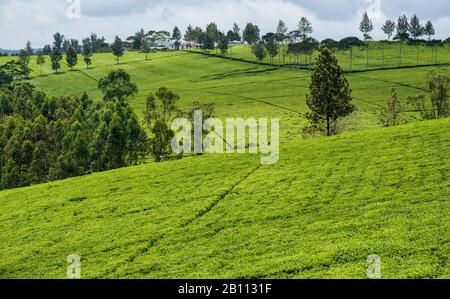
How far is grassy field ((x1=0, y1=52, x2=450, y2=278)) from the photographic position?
2763 cm

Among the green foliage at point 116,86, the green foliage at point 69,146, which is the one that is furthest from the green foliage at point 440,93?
the green foliage at point 116,86

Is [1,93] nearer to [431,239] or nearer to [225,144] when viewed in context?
[225,144]

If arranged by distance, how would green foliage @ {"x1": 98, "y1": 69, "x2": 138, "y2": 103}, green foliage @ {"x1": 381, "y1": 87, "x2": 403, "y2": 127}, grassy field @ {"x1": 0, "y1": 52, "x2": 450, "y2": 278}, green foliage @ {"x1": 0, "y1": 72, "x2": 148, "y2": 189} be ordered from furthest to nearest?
green foliage @ {"x1": 98, "y1": 69, "x2": 138, "y2": 103} < green foliage @ {"x1": 381, "y1": 87, "x2": 403, "y2": 127} < green foliage @ {"x1": 0, "y1": 72, "x2": 148, "y2": 189} < grassy field @ {"x1": 0, "y1": 52, "x2": 450, "y2": 278}

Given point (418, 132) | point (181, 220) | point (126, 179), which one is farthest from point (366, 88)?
point (181, 220)

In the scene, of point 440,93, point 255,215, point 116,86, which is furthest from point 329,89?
point 116,86

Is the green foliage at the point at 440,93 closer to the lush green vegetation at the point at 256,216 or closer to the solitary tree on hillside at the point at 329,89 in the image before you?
the solitary tree on hillside at the point at 329,89

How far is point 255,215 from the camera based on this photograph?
37375 mm

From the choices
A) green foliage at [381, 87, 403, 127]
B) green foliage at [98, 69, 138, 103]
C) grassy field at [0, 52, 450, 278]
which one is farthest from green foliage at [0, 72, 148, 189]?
green foliage at [381, 87, 403, 127]

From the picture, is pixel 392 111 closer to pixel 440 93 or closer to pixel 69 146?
pixel 440 93

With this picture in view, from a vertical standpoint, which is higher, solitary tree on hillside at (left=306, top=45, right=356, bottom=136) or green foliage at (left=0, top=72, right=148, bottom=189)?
solitary tree on hillside at (left=306, top=45, right=356, bottom=136)

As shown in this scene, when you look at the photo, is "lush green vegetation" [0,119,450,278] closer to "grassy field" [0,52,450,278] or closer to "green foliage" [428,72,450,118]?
"grassy field" [0,52,450,278]

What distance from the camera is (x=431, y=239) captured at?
27156mm

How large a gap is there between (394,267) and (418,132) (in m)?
33.1

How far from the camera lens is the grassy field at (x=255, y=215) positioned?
2763 centimetres
